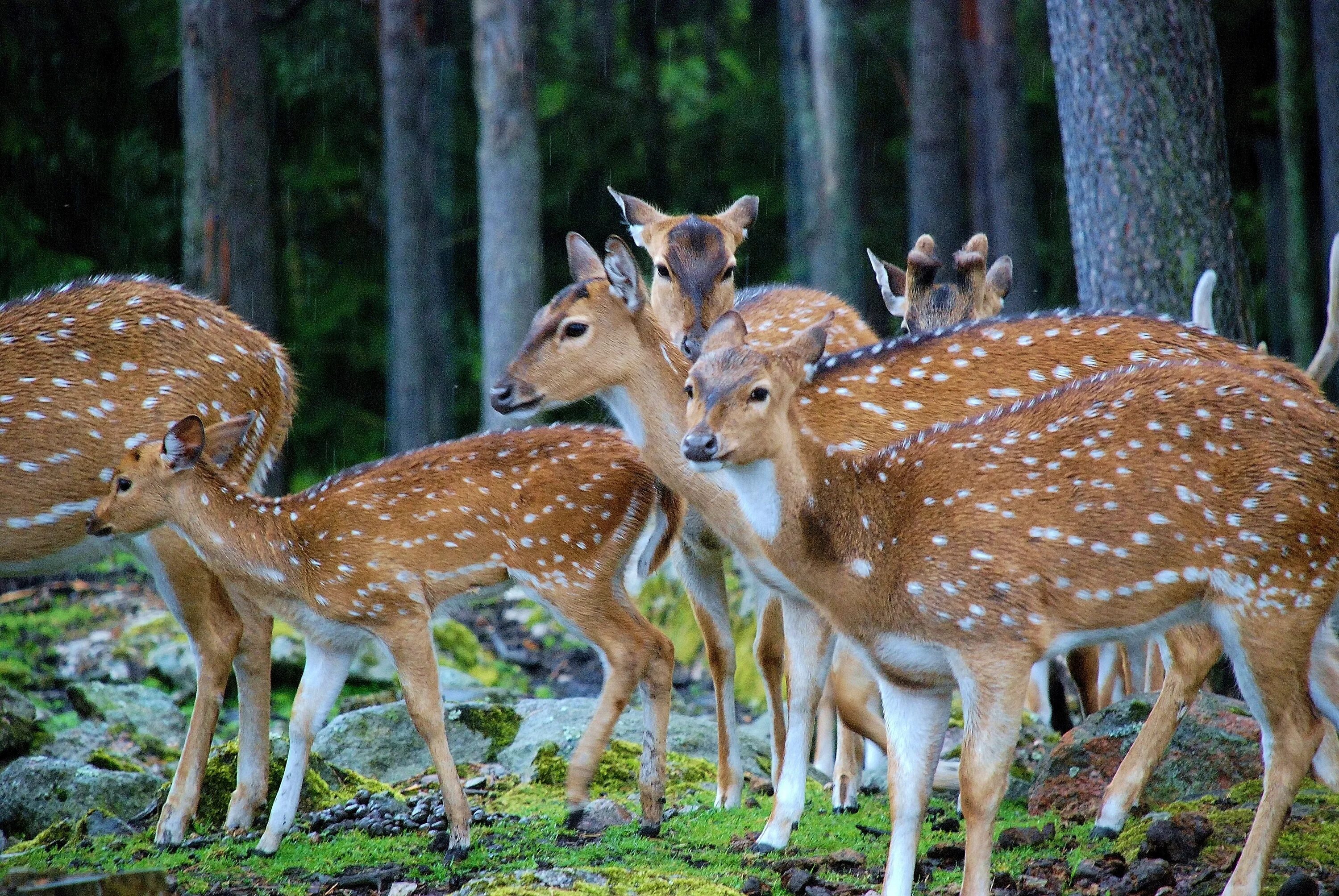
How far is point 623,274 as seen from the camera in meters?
6.04

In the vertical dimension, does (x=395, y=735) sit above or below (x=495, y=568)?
below

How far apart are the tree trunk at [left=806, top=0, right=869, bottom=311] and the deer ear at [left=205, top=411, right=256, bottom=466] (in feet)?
34.9

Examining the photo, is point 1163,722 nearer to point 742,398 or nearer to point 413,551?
point 742,398

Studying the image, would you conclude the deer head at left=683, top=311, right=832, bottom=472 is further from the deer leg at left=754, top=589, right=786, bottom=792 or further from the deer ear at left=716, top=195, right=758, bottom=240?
the deer ear at left=716, top=195, right=758, bottom=240

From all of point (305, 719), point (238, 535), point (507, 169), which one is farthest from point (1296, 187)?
point (305, 719)

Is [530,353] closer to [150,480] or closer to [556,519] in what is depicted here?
[556,519]

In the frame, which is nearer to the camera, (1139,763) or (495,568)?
(1139,763)

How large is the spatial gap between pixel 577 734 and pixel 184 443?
8.14 feet

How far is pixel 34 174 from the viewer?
1489 centimetres

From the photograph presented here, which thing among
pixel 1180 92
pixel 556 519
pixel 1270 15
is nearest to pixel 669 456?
pixel 556 519

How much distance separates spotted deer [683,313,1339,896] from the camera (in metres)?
4.77

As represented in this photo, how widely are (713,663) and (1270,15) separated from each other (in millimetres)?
13137

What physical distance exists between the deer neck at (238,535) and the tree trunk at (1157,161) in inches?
177

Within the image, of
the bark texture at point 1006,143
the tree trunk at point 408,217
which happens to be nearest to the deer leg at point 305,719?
the tree trunk at point 408,217
